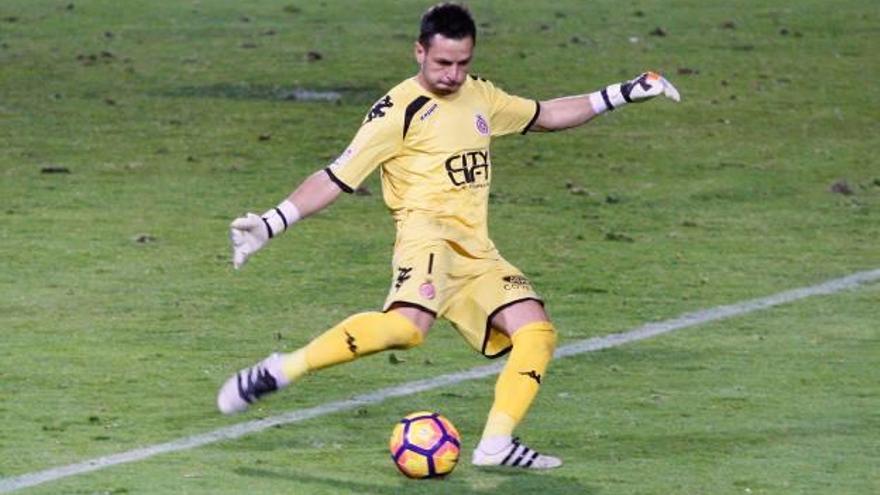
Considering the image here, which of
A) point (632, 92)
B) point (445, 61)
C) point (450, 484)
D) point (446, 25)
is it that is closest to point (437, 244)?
point (445, 61)

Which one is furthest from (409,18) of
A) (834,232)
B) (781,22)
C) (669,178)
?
(834,232)

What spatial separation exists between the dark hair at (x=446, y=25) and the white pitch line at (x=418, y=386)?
167cm

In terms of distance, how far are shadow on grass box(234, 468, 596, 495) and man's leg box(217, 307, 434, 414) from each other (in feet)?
1.16

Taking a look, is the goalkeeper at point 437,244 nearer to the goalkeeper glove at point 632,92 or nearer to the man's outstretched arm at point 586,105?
the man's outstretched arm at point 586,105

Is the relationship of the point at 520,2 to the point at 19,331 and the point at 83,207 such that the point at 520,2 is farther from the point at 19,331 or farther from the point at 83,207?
the point at 19,331

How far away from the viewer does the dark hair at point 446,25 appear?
8.43 meters

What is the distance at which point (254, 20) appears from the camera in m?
23.5

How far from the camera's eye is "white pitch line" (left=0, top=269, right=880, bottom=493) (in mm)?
8281

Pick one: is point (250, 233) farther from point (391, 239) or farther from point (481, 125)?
point (391, 239)

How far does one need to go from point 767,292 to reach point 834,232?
75.7 inches

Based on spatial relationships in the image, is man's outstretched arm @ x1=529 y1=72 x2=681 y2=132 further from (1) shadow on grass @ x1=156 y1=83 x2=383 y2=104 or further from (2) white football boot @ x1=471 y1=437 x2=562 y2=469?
(1) shadow on grass @ x1=156 y1=83 x2=383 y2=104

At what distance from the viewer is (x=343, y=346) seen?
27.7 ft

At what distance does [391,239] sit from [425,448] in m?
5.58

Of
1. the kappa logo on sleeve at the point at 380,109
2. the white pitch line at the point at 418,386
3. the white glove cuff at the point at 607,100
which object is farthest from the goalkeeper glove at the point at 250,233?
the white glove cuff at the point at 607,100
